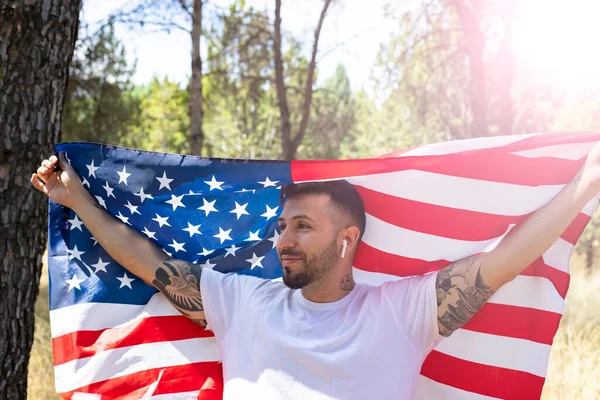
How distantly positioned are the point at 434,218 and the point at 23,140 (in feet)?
7.77

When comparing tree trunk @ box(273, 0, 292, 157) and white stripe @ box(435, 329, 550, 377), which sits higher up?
tree trunk @ box(273, 0, 292, 157)

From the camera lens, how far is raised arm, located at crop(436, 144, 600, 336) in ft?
9.46

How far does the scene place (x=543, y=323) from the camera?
3.25m

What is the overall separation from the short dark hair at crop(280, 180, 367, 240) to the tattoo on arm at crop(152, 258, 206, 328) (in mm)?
613

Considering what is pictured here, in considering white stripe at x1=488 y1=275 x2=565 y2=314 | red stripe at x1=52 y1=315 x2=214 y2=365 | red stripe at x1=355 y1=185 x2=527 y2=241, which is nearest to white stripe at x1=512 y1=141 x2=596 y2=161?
red stripe at x1=355 y1=185 x2=527 y2=241

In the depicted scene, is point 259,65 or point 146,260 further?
point 259,65

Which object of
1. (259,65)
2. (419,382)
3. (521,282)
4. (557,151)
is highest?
(259,65)

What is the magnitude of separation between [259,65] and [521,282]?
1581 cm

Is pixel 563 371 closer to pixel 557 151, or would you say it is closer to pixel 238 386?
pixel 557 151

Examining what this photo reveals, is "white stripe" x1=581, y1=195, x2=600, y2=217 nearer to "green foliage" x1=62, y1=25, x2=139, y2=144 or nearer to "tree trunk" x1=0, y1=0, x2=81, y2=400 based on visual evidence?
"tree trunk" x1=0, y1=0, x2=81, y2=400

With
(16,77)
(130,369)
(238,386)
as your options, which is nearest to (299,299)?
(238,386)

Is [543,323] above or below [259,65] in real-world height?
below

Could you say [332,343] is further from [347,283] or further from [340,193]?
[340,193]

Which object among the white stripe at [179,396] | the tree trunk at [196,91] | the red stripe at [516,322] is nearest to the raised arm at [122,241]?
the white stripe at [179,396]
